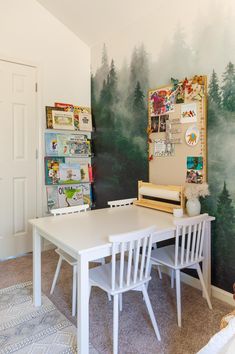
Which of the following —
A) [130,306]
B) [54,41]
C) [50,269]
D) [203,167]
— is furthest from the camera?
[54,41]

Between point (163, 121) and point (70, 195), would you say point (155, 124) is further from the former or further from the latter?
point (70, 195)

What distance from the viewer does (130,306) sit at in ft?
6.98

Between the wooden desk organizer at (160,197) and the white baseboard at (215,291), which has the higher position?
the wooden desk organizer at (160,197)

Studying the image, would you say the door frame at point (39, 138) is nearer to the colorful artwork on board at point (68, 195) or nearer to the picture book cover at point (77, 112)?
the colorful artwork on board at point (68, 195)

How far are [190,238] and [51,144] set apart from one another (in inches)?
80.2

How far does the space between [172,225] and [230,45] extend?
→ 4.72ft

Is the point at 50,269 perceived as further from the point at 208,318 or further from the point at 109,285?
the point at 208,318

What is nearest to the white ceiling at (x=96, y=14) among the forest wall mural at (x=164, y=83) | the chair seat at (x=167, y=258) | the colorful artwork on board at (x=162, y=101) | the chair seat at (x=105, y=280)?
the forest wall mural at (x=164, y=83)

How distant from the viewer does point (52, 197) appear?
131 inches

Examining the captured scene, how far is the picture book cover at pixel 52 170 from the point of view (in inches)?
128

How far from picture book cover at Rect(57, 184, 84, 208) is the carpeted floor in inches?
37.1

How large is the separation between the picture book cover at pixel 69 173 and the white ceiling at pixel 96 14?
5.23 ft

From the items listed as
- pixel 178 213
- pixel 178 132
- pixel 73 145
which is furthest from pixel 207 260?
pixel 73 145

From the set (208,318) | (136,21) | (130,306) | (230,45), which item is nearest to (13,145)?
(136,21)
